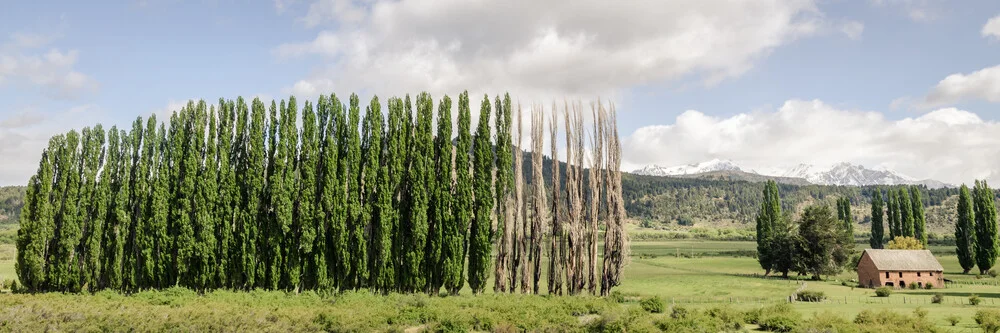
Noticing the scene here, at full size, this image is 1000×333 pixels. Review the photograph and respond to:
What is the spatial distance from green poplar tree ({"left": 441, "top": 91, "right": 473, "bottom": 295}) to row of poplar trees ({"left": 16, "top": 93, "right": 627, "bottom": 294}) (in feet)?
0.28

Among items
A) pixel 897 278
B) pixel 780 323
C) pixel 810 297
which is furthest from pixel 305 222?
pixel 897 278

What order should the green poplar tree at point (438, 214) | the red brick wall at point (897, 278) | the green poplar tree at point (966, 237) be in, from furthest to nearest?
the green poplar tree at point (966, 237) < the red brick wall at point (897, 278) < the green poplar tree at point (438, 214)

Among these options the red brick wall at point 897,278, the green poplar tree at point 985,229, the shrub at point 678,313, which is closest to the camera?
the shrub at point 678,313

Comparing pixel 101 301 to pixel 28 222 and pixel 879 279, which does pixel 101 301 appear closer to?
pixel 28 222

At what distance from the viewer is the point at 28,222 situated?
37062mm

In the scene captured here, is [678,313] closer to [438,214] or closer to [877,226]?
[438,214]

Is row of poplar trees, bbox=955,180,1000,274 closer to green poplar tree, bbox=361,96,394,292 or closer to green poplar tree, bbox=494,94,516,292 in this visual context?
green poplar tree, bbox=494,94,516,292

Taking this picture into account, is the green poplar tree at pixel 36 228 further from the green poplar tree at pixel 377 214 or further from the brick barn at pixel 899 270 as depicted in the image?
the brick barn at pixel 899 270

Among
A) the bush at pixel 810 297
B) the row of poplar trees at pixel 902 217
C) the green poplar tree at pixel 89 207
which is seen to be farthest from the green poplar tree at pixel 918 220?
the green poplar tree at pixel 89 207

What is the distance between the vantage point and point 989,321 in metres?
23.8

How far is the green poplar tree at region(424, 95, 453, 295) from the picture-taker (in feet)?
121

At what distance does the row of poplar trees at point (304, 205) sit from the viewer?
119 ft

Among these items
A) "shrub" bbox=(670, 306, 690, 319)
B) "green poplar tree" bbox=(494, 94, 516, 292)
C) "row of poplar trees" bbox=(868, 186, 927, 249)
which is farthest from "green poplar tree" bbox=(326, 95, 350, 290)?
"row of poplar trees" bbox=(868, 186, 927, 249)

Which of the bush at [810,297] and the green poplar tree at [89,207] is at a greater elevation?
the green poplar tree at [89,207]
